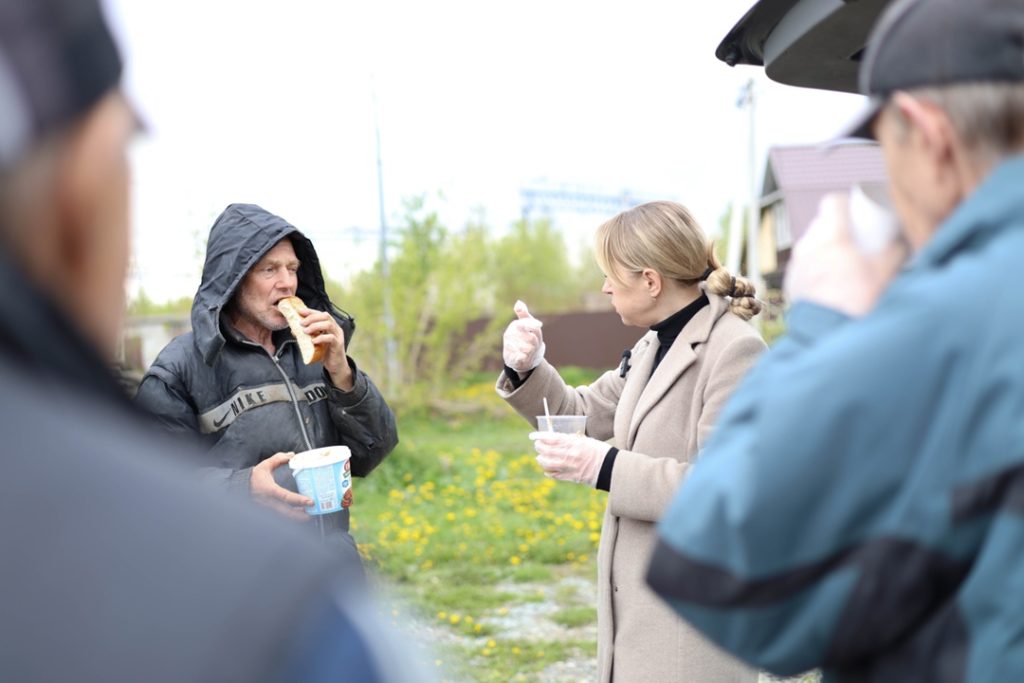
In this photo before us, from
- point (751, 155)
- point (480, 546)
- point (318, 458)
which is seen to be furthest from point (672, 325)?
point (751, 155)

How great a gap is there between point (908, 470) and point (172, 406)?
7.89 ft

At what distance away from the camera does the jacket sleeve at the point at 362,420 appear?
3125 millimetres

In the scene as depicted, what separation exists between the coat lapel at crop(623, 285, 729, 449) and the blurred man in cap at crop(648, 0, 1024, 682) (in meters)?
1.65

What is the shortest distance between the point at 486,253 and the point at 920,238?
49.6 feet

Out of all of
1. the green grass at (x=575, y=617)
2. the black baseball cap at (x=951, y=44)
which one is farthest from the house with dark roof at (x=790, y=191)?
the black baseball cap at (x=951, y=44)

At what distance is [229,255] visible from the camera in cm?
316

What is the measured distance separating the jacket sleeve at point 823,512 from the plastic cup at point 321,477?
1775 mm

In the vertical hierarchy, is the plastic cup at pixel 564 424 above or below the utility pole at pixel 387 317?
above

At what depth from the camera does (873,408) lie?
3.55 feet

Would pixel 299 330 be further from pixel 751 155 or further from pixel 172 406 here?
pixel 751 155

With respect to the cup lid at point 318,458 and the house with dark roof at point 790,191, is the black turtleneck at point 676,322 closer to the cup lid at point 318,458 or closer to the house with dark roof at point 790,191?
the cup lid at point 318,458

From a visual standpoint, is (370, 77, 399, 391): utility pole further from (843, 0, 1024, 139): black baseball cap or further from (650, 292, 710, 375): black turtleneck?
(843, 0, 1024, 139): black baseball cap

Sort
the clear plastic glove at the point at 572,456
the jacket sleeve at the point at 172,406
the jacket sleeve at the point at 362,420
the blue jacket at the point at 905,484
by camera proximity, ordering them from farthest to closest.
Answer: the jacket sleeve at the point at 362,420, the jacket sleeve at the point at 172,406, the clear plastic glove at the point at 572,456, the blue jacket at the point at 905,484

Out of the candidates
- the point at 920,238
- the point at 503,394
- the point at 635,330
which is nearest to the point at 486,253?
the point at 635,330
